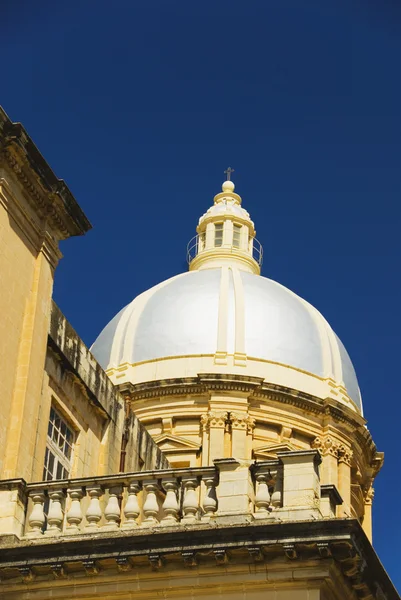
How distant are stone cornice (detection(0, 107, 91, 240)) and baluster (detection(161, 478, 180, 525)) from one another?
5.32 m

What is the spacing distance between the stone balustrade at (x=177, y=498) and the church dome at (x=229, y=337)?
80.2 feet

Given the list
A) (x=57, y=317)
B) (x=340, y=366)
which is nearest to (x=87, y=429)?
(x=57, y=317)

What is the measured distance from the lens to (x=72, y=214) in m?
20.2

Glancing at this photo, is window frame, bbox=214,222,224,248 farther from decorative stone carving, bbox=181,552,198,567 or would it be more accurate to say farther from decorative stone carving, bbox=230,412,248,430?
decorative stone carving, bbox=181,552,198,567

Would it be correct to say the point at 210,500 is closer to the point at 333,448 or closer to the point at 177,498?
the point at 177,498

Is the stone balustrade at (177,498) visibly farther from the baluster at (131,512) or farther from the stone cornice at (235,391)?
the stone cornice at (235,391)

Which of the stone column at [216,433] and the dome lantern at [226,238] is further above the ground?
the dome lantern at [226,238]

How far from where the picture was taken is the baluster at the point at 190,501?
52.4 feet

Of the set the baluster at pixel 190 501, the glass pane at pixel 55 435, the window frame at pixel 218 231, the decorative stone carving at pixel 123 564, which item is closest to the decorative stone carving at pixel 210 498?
the baluster at pixel 190 501

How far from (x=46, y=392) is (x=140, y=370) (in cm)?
2174

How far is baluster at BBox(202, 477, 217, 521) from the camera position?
16.0 meters

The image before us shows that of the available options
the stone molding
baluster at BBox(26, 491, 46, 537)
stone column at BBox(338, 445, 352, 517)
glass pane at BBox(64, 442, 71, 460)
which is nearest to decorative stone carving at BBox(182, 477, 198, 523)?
baluster at BBox(26, 491, 46, 537)

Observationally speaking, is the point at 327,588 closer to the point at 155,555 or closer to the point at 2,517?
the point at 155,555

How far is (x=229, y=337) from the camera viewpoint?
42.1 m
